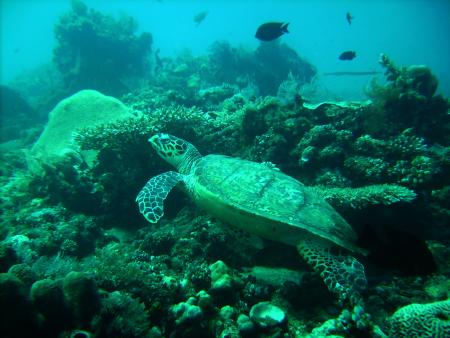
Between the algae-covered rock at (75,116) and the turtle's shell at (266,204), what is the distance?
198 inches

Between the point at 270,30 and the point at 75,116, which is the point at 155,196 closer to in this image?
the point at 75,116

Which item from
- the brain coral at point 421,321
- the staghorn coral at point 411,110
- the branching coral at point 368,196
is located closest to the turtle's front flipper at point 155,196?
the branching coral at point 368,196

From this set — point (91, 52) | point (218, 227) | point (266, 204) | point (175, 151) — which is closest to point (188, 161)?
point (175, 151)

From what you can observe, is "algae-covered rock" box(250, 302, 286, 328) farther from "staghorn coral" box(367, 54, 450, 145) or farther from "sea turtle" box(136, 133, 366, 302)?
"staghorn coral" box(367, 54, 450, 145)

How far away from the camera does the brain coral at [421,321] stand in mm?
3090

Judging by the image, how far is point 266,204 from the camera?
442 cm

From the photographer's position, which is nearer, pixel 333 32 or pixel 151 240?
pixel 151 240

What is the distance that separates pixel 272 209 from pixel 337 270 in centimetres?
124

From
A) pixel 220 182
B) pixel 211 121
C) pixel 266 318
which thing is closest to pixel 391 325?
pixel 266 318

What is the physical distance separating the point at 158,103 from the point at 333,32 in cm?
15956

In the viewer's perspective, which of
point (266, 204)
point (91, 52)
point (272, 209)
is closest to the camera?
point (272, 209)

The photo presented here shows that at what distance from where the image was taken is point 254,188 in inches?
185

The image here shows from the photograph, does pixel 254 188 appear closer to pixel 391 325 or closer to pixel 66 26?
pixel 391 325

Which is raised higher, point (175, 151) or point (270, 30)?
point (270, 30)
